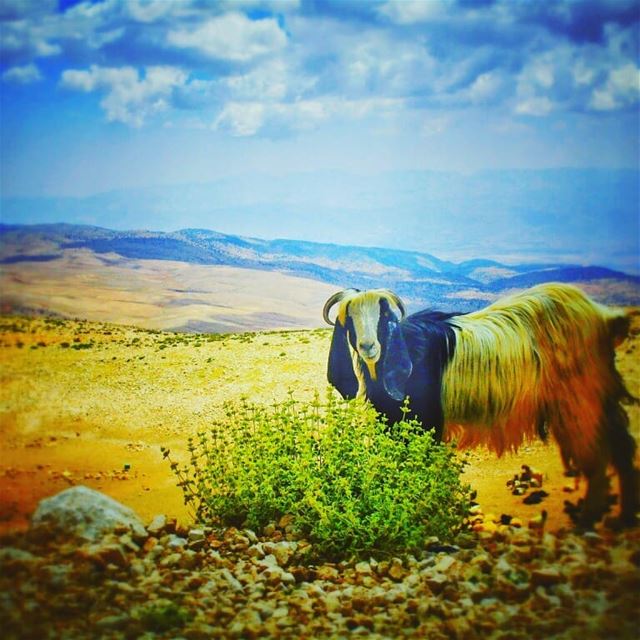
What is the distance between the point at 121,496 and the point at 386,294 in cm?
254

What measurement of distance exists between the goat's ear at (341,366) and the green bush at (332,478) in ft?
0.41

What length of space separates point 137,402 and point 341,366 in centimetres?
162

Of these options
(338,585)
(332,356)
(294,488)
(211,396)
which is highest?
(332,356)

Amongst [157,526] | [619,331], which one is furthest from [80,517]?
[619,331]

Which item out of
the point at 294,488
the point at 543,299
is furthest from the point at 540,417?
the point at 294,488

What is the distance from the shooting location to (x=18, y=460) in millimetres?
6285

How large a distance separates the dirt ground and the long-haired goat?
152 millimetres

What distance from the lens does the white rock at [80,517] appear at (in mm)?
5836

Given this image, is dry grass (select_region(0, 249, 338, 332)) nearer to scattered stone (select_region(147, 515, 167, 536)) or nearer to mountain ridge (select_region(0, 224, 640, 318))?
mountain ridge (select_region(0, 224, 640, 318))

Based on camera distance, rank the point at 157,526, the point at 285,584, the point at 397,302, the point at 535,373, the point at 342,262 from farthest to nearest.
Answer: the point at 342,262, the point at 397,302, the point at 535,373, the point at 157,526, the point at 285,584

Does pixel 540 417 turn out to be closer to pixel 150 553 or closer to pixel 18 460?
pixel 150 553

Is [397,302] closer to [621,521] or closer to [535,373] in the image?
[535,373]

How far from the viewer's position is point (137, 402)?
669 centimetres

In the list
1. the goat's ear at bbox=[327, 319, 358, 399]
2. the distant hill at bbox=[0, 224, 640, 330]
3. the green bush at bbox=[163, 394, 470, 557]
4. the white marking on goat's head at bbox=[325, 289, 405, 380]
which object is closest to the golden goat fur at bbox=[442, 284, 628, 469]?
the distant hill at bbox=[0, 224, 640, 330]
